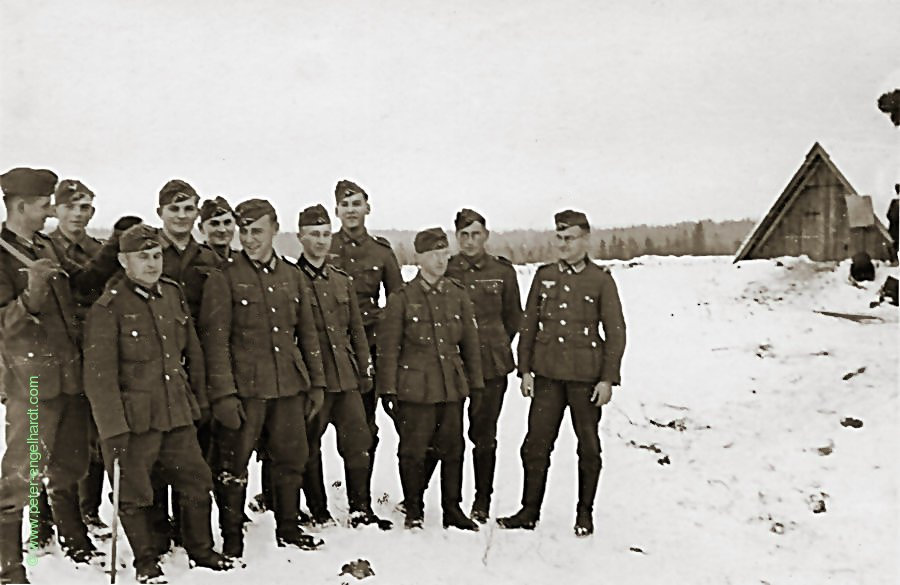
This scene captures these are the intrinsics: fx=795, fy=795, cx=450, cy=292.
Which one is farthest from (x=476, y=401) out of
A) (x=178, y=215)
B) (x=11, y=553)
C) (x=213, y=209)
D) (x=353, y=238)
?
(x=11, y=553)

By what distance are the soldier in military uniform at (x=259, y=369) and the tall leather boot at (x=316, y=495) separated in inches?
21.5

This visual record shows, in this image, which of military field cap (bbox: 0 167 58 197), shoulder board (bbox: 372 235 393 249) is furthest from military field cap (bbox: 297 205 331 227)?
military field cap (bbox: 0 167 58 197)

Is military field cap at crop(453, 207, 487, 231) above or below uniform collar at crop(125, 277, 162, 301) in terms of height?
above

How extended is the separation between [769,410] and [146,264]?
337 inches

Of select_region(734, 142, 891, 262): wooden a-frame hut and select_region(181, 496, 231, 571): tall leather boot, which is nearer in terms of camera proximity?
select_region(181, 496, 231, 571): tall leather boot

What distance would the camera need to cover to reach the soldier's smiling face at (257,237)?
580 centimetres

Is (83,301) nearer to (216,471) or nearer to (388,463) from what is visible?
(216,471)

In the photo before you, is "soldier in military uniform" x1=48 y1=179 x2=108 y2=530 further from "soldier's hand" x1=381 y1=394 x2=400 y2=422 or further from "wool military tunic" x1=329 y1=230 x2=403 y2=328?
"soldier's hand" x1=381 y1=394 x2=400 y2=422

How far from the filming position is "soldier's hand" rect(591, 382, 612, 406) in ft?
21.2

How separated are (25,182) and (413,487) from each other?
3601 mm

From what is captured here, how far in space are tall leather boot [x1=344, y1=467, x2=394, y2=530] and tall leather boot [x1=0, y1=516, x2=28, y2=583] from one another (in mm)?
2383

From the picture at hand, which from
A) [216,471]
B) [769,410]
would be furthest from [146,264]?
[769,410]

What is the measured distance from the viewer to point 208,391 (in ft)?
17.7

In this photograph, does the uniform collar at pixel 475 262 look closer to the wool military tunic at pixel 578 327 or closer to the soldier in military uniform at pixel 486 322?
the soldier in military uniform at pixel 486 322
